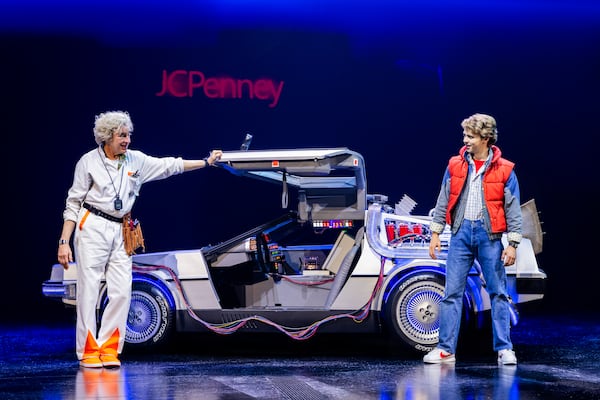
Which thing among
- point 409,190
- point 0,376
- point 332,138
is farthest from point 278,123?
point 0,376

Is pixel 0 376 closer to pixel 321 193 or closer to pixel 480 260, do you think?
pixel 321 193

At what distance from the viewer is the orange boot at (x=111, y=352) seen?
22.9 feet

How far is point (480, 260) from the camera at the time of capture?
6.88m

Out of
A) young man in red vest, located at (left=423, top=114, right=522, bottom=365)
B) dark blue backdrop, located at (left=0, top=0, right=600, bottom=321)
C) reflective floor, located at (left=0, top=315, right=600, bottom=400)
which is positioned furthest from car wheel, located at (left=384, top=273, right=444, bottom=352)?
dark blue backdrop, located at (left=0, top=0, right=600, bottom=321)

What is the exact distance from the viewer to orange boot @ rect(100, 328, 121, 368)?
6979 millimetres

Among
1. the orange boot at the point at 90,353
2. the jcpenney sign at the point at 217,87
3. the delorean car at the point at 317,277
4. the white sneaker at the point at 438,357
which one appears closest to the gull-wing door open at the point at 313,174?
the delorean car at the point at 317,277

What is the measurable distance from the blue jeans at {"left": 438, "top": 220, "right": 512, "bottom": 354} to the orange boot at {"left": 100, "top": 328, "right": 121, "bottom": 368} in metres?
2.51

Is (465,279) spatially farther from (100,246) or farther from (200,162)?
(100,246)

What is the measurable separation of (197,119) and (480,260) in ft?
16.1

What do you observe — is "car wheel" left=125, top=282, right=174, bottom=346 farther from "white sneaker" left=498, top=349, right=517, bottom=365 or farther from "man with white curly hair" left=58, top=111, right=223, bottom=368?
"white sneaker" left=498, top=349, right=517, bottom=365

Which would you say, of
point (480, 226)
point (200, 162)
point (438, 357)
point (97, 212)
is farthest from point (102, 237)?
point (480, 226)

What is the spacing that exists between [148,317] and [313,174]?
1.87 meters

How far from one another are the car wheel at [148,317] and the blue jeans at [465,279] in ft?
7.74

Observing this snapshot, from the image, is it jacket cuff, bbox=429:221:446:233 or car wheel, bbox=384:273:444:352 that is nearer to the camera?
jacket cuff, bbox=429:221:446:233
